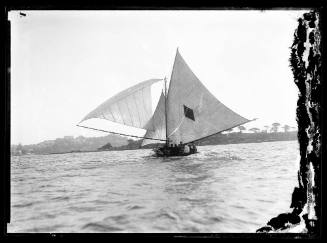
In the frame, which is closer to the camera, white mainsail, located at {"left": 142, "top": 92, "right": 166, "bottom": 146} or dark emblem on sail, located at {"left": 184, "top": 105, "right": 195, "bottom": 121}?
dark emblem on sail, located at {"left": 184, "top": 105, "right": 195, "bottom": 121}

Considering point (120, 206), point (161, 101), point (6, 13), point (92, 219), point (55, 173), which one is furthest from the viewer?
point (161, 101)

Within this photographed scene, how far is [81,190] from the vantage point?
2.55m

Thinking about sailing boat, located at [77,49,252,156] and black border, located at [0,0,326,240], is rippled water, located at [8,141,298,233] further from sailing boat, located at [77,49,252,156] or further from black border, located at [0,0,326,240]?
sailing boat, located at [77,49,252,156]

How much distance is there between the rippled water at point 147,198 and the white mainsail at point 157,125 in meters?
5.06

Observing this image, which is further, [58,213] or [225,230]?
[58,213]

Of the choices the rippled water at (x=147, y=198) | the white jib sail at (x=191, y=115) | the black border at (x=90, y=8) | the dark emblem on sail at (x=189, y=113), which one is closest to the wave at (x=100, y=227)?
the rippled water at (x=147, y=198)

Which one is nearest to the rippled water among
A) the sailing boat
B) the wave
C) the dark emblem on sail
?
the wave

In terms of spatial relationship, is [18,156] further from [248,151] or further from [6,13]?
[248,151]

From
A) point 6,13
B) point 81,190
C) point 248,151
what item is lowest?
point 81,190

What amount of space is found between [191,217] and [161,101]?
628 cm

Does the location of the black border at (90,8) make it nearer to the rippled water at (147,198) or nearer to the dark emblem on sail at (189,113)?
the rippled water at (147,198)

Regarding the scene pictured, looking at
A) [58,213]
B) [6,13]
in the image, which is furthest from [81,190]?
[6,13]

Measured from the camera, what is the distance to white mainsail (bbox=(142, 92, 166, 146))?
323 inches

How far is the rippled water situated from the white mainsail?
16.6 ft
